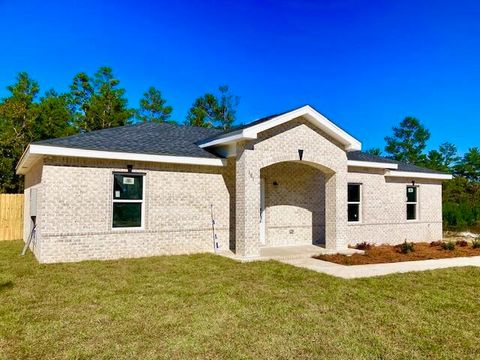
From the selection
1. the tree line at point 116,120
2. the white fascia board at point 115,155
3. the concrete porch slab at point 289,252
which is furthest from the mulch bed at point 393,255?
the tree line at point 116,120

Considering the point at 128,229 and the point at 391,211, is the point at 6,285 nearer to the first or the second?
the point at 128,229

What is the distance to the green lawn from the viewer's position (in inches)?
182

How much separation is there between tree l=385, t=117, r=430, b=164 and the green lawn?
45922 mm

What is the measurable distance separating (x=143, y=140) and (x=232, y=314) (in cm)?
820

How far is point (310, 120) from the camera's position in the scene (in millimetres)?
12469

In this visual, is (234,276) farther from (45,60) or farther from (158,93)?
(158,93)

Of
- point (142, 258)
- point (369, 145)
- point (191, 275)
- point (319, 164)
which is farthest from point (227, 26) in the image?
point (369, 145)

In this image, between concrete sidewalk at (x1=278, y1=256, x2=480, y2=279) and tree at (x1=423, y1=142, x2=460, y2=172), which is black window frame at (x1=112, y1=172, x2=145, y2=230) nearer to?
concrete sidewalk at (x1=278, y1=256, x2=480, y2=279)

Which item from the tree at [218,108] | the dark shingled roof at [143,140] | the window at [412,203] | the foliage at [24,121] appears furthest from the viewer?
the tree at [218,108]

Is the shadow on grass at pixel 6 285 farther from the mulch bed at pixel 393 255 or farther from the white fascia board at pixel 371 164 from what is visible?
the white fascia board at pixel 371 164

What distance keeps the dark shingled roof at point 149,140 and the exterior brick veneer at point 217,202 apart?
449 millimetres

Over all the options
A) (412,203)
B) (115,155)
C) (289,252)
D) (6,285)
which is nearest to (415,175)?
(412,203)

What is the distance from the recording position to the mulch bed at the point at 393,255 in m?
11.0

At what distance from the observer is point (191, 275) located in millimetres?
8805
